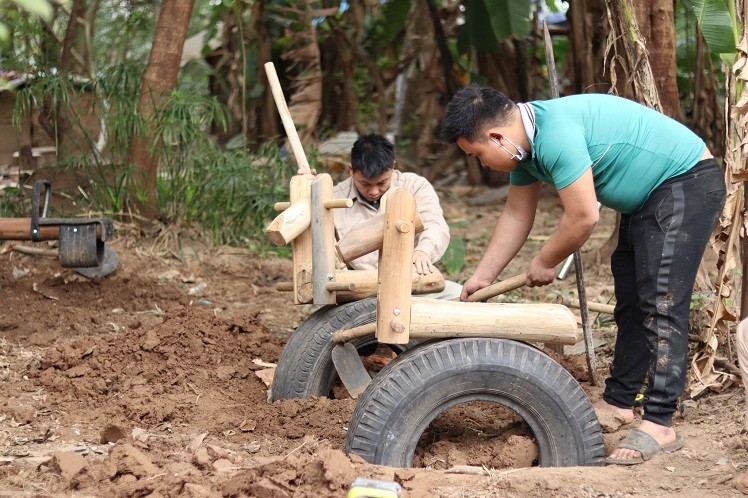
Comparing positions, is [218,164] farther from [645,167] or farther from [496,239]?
[645,167]

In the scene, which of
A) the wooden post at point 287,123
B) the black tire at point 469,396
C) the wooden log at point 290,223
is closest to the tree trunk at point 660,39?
the wooden post at point 287,123

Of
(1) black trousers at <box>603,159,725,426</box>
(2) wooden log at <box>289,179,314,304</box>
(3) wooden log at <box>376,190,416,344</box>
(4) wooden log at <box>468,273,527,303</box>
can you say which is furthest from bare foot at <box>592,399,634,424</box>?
(2) wooden log at <box>289,179,314,304</box>

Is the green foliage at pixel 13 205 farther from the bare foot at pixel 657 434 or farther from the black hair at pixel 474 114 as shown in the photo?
the bare foot at pixel 657 434

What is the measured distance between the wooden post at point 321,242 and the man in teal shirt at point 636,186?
106 cm

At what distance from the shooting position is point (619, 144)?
3.81 metres

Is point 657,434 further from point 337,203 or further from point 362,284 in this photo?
point 337,203

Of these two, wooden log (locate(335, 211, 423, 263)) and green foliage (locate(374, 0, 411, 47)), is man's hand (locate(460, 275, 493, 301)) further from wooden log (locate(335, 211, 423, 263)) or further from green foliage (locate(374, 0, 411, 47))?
green foliage (locate(374, 0, 411, 47))

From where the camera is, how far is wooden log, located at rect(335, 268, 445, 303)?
4714 mm

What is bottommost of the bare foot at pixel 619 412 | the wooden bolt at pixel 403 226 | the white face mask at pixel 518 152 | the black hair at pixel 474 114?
the bare foot at pixel 619 412

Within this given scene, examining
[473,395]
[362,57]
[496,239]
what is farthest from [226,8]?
[473,395]

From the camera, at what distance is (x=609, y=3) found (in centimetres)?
531

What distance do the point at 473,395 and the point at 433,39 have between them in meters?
8.38

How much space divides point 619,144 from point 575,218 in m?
0.40

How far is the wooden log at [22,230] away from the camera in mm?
6316
